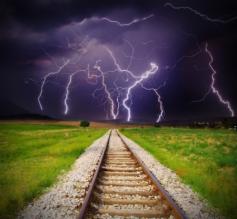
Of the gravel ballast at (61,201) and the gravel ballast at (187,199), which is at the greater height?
the gravel ballast at (187,199)

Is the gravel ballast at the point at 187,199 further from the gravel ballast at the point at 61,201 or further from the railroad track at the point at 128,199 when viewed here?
the gravel ballast at the point at 61,201

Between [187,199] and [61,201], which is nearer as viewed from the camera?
[61,201]

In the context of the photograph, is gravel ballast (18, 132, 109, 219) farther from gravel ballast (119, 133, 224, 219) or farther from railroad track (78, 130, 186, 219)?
gravel ballast (119, 133, 224, 219)

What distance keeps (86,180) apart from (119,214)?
331 cm

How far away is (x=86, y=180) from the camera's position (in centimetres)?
840

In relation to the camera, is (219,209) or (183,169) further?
(183,169)

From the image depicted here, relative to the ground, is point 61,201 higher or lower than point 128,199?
lower

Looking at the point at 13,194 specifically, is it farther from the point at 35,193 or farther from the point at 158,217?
the point at 158,217

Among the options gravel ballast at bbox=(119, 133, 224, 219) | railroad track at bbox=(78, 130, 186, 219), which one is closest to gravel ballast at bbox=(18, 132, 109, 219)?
railroad track at bbox=(78, 130, 186, 219)

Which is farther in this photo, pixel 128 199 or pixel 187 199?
pixel 187 199

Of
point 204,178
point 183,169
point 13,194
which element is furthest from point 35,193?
point 183,169

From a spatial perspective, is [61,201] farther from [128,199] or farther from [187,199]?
[187,199]

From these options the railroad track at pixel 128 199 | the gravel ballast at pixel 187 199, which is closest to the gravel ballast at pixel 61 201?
the railroad track at pixel 128 199

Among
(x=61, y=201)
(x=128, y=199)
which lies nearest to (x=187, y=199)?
(x=128, y=199)
